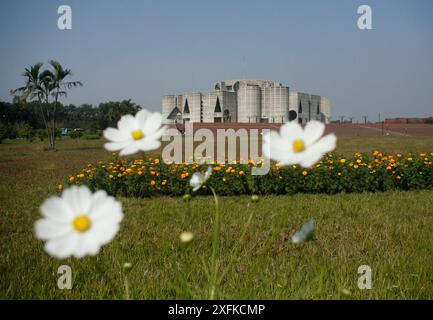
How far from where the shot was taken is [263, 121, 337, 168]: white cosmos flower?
1.52ft

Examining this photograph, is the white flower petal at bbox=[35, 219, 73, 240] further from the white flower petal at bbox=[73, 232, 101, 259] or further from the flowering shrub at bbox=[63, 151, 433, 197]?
the flowering shrub at bbox=[63, 151, 433, 197]

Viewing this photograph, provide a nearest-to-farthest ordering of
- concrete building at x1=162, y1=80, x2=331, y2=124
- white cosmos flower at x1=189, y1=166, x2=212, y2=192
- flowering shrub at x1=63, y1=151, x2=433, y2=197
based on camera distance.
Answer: white cosmos flower at x1=189, y1=166, x2=212, y2=192, flowering shrub at x1=63, y1=151, x2=433, y2=197, concrete building at x1=162, y1=80, x2=331, y2=124

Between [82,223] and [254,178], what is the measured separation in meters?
3.79

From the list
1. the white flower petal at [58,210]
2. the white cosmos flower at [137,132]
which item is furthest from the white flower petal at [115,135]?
the white flower petal at [58,210]

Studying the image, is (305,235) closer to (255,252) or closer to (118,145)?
(118,145)

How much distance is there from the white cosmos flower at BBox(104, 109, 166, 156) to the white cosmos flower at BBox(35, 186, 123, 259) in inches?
2.9

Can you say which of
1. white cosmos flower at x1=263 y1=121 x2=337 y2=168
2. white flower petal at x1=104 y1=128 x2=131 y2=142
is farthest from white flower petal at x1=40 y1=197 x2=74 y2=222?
white cosmos flower at x1=263 y1=121 x2=337 y2=168

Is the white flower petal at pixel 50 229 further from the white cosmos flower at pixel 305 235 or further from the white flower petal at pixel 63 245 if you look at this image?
the white cosmos flower at pixel 305 235

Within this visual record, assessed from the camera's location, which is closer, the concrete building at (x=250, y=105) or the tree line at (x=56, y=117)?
the tree line at (x=56, y=117)

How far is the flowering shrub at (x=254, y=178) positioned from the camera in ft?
13.6

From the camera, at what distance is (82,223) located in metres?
0.46

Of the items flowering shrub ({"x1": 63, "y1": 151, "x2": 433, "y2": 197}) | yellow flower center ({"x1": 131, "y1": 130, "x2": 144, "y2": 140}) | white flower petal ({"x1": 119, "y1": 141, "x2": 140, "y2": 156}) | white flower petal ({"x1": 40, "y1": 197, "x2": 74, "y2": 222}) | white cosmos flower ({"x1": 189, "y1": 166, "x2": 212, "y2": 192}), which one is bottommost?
flowering shrub ({"x1": 63, "y1": 151, "x2": 433, "y2": 197})

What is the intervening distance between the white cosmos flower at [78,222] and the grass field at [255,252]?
281 millimetres
